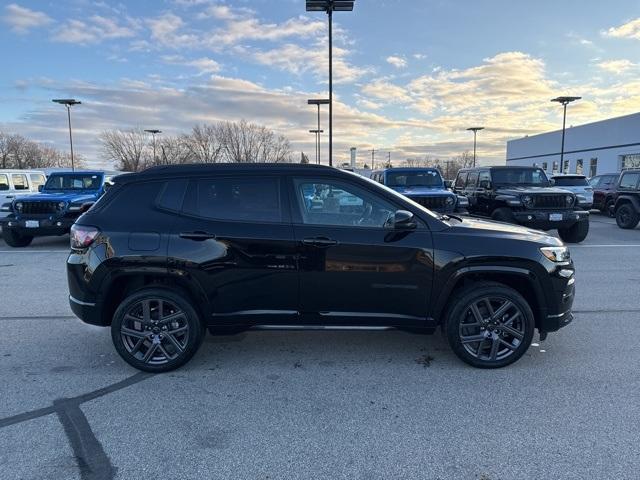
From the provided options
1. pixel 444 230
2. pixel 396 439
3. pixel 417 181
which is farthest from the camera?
pixel 417 181

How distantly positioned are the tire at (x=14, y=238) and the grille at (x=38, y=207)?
23.8 inches

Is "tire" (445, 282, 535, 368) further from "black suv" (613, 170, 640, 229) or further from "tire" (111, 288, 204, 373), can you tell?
"black suv" (613, 170, 640, 229)

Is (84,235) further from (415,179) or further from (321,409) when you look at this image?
(415,179)

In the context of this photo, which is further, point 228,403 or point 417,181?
point 417,181

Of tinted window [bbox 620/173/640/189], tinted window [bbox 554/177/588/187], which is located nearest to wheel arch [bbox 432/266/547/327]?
tinted window [bbox 620/173/640/189]

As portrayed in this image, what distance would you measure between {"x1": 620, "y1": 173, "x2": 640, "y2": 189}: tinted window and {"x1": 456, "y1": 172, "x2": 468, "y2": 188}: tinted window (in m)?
4.82

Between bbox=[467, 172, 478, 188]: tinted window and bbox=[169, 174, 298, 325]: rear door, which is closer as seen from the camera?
bbox=[169, 174, 298, 325]: rear door

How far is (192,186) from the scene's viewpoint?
13.2 feet

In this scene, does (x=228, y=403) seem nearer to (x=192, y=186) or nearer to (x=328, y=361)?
(x=328, y=361)

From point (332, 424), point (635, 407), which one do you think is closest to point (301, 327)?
point (332, 424)

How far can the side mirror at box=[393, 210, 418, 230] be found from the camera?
12.3 ft

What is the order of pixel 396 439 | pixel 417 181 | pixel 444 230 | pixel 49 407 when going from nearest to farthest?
pixel 396 439, pixel 49 407, pixel 444 230, pixel 417 181

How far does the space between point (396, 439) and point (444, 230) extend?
Result: 5.80 ft

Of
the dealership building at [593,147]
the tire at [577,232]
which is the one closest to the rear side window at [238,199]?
the tire at [577,232]
